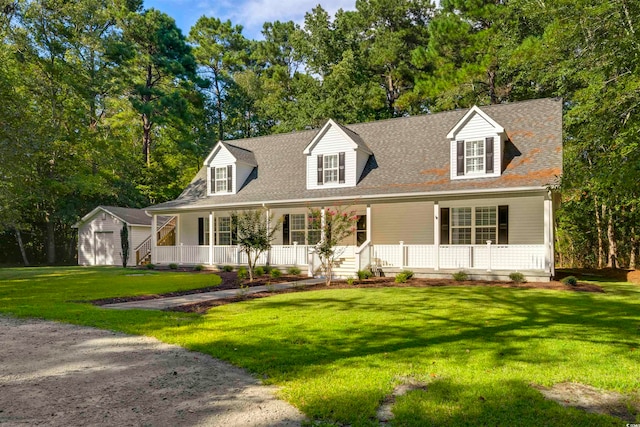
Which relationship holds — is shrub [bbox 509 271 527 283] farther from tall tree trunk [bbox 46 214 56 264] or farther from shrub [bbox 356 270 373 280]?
tall tree trunk [bbox 46 214 56 264]

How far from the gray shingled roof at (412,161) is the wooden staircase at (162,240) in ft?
7.83

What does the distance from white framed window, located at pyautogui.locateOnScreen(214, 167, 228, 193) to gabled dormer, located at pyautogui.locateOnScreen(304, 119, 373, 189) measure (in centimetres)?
498

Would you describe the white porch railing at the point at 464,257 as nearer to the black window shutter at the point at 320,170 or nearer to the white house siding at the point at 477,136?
the white house siding at the point at 477,136

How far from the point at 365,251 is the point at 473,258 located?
3.96m

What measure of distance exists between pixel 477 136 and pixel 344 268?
736 centimetres

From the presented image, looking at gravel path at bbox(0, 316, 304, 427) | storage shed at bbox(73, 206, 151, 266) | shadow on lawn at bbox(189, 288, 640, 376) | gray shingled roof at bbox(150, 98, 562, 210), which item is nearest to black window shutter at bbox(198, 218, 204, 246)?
gray shingled roof at bbox(150, 98, 562, 210)

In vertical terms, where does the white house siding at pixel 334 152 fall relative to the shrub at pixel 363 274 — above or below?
above

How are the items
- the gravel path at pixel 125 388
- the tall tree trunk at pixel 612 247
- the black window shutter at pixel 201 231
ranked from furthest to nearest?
the black window shutter at pixel 201 231 < the tall tree trunk at pixel 612 247 < the gravel path at pixel 125 388

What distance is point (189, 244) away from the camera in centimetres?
2334

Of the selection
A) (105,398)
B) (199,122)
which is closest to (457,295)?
(105,398)

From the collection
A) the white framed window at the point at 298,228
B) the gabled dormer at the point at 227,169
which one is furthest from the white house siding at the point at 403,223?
the gabled dormer at the point at 227,169

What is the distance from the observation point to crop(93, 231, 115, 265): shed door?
88.5ft

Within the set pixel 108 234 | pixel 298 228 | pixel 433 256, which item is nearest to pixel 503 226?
pixel 433 256

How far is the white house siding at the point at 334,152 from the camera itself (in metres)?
18.8
